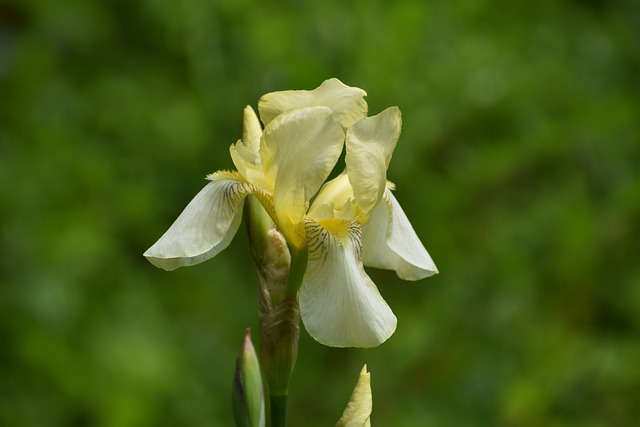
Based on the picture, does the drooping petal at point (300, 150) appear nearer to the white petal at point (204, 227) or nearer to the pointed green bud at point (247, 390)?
the white petal at point (204, 227)

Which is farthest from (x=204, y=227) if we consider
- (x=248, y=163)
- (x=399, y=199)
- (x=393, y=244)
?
(x=399, y=199)

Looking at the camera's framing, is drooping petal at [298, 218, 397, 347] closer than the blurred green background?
Yes

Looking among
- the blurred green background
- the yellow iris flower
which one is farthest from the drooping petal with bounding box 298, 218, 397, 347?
the blurred green background

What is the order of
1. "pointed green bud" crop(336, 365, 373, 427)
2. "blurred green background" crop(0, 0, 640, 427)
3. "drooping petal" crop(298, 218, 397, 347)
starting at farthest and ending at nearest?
"blurred green background" crop(0, 0, 640, 427) < "pointed green bud" crop(336, 365, 373, 427) < "drooping petal" crop(298, 218, 397, 347)

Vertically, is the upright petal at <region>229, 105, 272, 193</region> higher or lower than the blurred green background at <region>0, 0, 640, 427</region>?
higher

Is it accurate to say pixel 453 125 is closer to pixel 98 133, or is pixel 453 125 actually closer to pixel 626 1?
pixel 98 133

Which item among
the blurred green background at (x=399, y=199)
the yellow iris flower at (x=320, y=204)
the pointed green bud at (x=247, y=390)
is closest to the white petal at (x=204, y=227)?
the yellow iris flower at (x=320, y=204)

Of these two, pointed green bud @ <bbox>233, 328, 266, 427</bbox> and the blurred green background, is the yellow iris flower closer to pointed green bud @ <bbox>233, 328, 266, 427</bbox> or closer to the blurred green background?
pointed green bud @ <bbox>233, 328, 266, 427</bbox>
